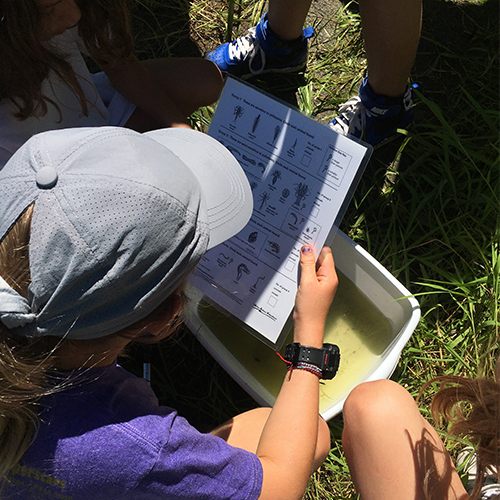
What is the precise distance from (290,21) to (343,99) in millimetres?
299

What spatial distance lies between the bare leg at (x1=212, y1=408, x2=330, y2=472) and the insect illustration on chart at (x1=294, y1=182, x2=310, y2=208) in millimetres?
486

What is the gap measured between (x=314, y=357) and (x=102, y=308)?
0.49 m

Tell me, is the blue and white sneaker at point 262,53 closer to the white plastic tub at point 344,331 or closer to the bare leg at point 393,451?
the white plastic tub at point 344,331

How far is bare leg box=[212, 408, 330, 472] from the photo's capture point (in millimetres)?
956

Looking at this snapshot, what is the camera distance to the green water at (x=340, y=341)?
1.17 metres

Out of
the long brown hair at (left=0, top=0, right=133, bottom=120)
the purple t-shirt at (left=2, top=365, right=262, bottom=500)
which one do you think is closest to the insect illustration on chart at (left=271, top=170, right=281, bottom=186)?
the long brown hair at (left=0, top=0, right=133, bottom=120)

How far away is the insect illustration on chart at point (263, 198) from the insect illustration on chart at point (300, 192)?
7cm

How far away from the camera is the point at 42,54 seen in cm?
88

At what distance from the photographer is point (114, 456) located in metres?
0.65

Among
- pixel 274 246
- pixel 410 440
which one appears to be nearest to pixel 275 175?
pixel 274 246

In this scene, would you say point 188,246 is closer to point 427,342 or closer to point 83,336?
point 83,336

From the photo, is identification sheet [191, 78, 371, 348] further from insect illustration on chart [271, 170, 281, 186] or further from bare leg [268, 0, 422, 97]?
bare leg [268, 0, 422, 97]

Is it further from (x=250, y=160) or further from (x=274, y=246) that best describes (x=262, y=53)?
(x=274, y=246)

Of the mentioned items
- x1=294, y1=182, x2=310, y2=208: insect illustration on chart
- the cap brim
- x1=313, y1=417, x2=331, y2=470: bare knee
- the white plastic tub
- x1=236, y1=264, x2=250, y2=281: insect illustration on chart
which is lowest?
x1=313, y1=417, x2=331, y2=470: bare knee
